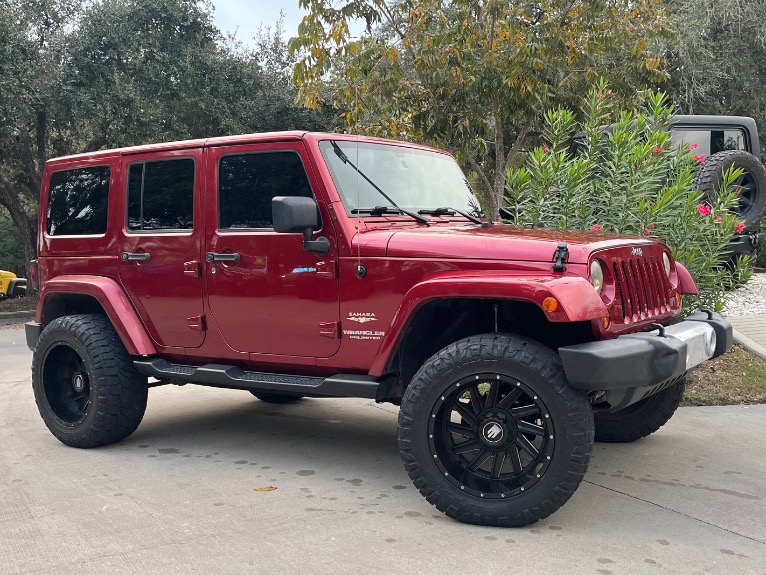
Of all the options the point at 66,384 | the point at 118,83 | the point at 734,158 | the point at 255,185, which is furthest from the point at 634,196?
the point at 118,83

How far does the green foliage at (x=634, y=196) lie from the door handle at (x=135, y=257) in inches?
116

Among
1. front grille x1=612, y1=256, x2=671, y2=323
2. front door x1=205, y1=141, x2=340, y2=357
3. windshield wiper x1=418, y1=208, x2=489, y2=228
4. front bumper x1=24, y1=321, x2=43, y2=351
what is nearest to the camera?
front grille x1=612, y1=256, x2=671, y2=323

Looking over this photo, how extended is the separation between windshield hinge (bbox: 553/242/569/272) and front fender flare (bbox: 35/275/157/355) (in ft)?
9.09

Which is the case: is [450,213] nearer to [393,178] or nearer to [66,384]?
[393,178]

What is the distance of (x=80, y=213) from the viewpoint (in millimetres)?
5832

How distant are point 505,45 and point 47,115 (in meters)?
12.4

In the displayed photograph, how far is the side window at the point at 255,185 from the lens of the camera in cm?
479

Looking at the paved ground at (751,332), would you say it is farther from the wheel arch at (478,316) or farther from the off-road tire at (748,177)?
the wheel arch at (478,316)

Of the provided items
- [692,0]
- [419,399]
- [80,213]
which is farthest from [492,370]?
[692,0]

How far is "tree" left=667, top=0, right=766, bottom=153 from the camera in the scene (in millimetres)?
16719

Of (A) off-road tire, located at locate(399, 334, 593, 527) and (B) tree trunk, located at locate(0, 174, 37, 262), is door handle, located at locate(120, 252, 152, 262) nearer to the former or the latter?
(A) off-road tire, located at locate(399, 334, 593, 527)

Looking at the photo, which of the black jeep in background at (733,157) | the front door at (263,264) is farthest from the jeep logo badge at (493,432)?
the black jeep in background at (733,157)

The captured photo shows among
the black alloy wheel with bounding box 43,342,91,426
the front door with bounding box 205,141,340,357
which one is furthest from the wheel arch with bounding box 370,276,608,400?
the black alloy wheel with bounding box 43,342,91,426

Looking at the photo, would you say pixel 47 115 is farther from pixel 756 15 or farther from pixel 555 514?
pixel 555 514
